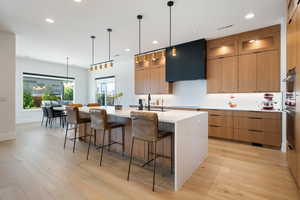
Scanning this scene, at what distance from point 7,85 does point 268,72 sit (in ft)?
22.4

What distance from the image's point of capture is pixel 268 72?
11.4 feet

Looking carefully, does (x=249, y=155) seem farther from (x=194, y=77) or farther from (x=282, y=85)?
(x=194, y=77)

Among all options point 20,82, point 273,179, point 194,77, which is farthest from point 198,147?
point 20,82

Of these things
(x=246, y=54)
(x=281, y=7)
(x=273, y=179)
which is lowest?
(x=273, y=179)

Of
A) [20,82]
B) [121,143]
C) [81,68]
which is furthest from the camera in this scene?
[81,68]

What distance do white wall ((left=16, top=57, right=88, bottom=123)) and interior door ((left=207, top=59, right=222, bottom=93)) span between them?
7.07 m

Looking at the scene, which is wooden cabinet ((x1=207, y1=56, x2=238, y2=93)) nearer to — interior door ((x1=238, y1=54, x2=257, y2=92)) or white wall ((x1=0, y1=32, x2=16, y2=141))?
interior door ((x1=238, y1=54, x2=257, y2=92))

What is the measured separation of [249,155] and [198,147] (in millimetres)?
1406

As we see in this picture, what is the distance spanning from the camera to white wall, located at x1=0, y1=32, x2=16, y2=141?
3865mm

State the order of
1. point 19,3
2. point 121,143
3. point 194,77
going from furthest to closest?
point 194,77, point 121,143, point 19,3

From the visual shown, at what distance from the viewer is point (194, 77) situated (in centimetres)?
441

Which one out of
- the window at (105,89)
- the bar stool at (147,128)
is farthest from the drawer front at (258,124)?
the window at (105,89)

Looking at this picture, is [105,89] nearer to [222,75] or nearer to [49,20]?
[49,20]

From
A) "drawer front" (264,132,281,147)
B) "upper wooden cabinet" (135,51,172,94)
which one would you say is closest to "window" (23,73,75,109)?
"upper wooden cabinet" (135,51,172,94)
